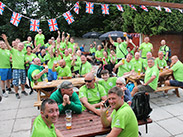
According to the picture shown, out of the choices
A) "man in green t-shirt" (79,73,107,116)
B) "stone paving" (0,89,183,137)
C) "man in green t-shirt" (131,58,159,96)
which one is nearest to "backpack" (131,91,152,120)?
"man in green t-shirt" (79,73,107,116)

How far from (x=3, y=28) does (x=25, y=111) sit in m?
11.6

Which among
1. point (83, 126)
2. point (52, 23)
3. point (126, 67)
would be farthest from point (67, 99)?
point (52, 23)

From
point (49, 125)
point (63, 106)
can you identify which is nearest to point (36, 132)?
point (49, 125)

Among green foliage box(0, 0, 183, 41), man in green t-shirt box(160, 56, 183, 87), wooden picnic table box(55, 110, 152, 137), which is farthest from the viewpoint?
green foliage box(0, 0, 183, 41)

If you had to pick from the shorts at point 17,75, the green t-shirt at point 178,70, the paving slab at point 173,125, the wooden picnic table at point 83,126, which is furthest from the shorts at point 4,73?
the green t-shirt at point 178,70

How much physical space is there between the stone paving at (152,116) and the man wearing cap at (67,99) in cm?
151

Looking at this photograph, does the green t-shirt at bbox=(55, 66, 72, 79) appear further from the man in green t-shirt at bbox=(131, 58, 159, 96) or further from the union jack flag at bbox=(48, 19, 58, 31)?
the union jack flag at bbox=(48, 19, 58, 31)

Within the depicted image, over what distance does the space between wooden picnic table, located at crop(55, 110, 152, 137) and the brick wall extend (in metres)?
10.7

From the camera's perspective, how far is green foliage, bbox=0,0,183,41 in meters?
11.0

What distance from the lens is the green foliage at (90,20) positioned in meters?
11.0

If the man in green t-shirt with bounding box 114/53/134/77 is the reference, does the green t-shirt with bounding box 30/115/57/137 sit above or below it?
below

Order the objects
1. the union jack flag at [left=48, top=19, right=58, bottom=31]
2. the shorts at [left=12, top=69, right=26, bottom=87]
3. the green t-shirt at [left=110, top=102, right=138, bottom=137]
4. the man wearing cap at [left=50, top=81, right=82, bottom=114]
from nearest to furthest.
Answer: the green t-shirt at [left=110, top=102, right=138, bottom=137] < the man wearing cap at [left=50, top=81, right=82, bottom=114] < the shorts at [left=12, top=69, right=26, bottom=87] < the union jack flag at [left=48, top=19, right=58, bottom=31]

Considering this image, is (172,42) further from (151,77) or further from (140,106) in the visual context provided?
(140,106)

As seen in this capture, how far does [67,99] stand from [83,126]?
0.56 meters
